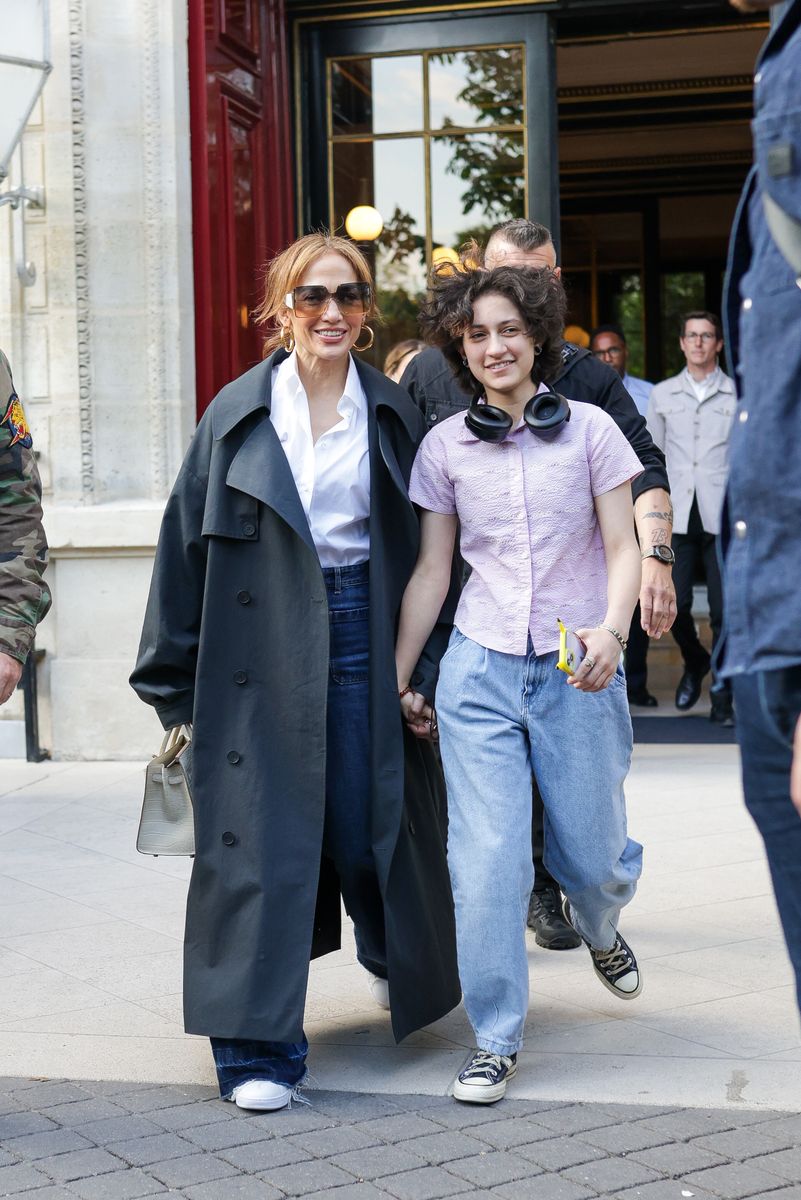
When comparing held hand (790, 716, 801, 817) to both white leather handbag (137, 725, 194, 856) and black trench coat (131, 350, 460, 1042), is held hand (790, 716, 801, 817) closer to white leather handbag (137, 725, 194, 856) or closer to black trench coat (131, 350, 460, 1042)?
black trench coat (131, 350, 460, 1042)

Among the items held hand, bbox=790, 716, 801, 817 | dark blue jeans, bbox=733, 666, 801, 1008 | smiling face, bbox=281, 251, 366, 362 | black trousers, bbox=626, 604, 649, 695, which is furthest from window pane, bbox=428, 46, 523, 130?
held hand, bbox=790, 716, 801, 817

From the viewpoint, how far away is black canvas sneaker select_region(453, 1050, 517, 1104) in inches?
139

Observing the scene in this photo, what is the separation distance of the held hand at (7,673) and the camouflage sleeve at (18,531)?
0.03 meters

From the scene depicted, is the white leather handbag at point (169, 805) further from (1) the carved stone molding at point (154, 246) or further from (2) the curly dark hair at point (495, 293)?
(1) the carved stone molding at point (154, 246)

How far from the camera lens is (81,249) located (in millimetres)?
7492

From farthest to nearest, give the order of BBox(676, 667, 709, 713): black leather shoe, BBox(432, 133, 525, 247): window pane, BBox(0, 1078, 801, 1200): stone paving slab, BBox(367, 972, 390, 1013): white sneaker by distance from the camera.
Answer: BBox(676, 667, 709, 713): black leather shoe → BBox(432, 133, 525, 247): window pane → BBox(367, 972, 390, 1013): white sneaker → BBox(0, 1078, 801, 1200): stone paving slab

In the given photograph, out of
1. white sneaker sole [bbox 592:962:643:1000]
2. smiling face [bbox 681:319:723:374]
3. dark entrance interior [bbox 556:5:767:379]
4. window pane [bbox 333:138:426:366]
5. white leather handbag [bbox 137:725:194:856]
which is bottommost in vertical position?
white sneaker sole [bbox 592:962:643:1000]

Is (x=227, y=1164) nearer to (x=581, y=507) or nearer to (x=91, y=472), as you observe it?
(x=581, y=507)

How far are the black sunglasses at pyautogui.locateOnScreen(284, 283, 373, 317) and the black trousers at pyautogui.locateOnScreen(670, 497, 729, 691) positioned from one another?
17.5 ft

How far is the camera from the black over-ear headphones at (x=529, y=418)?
3721mm

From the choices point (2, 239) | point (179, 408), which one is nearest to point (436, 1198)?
point (179, 408)

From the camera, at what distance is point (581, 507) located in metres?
3.74

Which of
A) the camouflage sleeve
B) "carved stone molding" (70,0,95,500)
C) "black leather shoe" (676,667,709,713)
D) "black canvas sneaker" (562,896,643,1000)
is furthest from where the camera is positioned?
"black leather shoe" (676,667,709,713)

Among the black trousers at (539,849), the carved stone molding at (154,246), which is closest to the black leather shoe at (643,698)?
the carved stone molding at (154,246)
